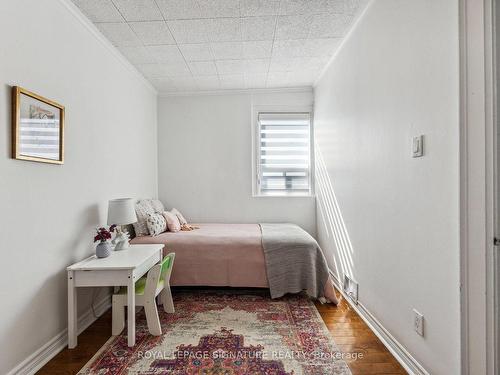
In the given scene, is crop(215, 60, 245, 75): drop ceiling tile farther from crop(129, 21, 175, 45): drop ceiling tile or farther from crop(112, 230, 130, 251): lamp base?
crop(112, 230, 130, 251): lamp base

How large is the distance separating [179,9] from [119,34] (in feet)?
2.43

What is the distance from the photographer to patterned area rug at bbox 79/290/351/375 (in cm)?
176

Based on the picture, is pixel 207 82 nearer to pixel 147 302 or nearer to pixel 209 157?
pixel 209 157

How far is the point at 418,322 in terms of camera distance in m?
1.62

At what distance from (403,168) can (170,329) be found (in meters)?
2.11

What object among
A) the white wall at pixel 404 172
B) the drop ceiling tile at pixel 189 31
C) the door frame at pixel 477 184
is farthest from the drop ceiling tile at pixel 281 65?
the door frame at pixel 477 184

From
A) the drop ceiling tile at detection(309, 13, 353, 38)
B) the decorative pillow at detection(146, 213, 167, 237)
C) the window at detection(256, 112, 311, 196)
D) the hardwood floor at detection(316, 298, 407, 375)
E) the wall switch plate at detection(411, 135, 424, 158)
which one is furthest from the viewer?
the window at detection(256, 112, 311, 196)

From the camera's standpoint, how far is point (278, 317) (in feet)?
7.98

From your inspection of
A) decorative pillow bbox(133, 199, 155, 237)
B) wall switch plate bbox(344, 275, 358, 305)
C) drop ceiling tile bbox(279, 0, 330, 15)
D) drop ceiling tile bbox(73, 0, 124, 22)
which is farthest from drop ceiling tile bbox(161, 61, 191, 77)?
wall switch plate bbox(344, 275, 358, 305)

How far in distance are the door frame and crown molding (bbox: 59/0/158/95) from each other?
8.39 ft

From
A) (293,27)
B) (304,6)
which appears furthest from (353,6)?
(293,27)

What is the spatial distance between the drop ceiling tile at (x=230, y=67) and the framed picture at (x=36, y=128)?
182 cm

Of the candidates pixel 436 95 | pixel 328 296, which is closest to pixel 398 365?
pixel 328 296

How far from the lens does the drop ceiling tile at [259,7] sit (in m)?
2.16
